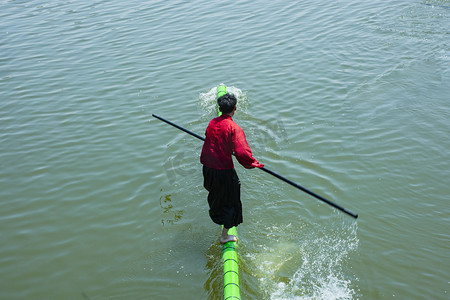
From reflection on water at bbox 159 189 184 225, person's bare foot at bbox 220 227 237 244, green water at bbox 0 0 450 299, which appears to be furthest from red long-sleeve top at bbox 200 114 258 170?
reflection on water at bbox 159 189 184 225

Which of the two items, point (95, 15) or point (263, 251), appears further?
point (95, 15)

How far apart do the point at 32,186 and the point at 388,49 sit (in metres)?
8.59

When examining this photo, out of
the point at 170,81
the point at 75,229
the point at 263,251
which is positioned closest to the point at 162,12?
the point at 170,81

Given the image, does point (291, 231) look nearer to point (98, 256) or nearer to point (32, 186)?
point (98, 256)

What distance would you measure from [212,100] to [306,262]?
454 centimetres

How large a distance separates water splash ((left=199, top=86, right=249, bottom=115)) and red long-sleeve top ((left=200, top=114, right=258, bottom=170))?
361 centimetres

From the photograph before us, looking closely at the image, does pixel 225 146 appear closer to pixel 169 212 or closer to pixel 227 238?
pixel 227 238

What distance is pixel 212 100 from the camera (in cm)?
831

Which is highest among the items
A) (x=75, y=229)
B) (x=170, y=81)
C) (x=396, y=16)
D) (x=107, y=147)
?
(x=396, y=16)

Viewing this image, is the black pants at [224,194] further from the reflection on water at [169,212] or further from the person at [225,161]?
the reflection on water at [169,212]

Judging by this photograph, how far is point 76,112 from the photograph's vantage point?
8.24m

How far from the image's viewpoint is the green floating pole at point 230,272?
401 centimetres

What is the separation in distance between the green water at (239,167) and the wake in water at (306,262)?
0.02 metres

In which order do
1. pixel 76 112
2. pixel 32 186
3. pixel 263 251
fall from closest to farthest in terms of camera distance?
pixel 263 251 < pixel 32 186 < pixel 76 112
